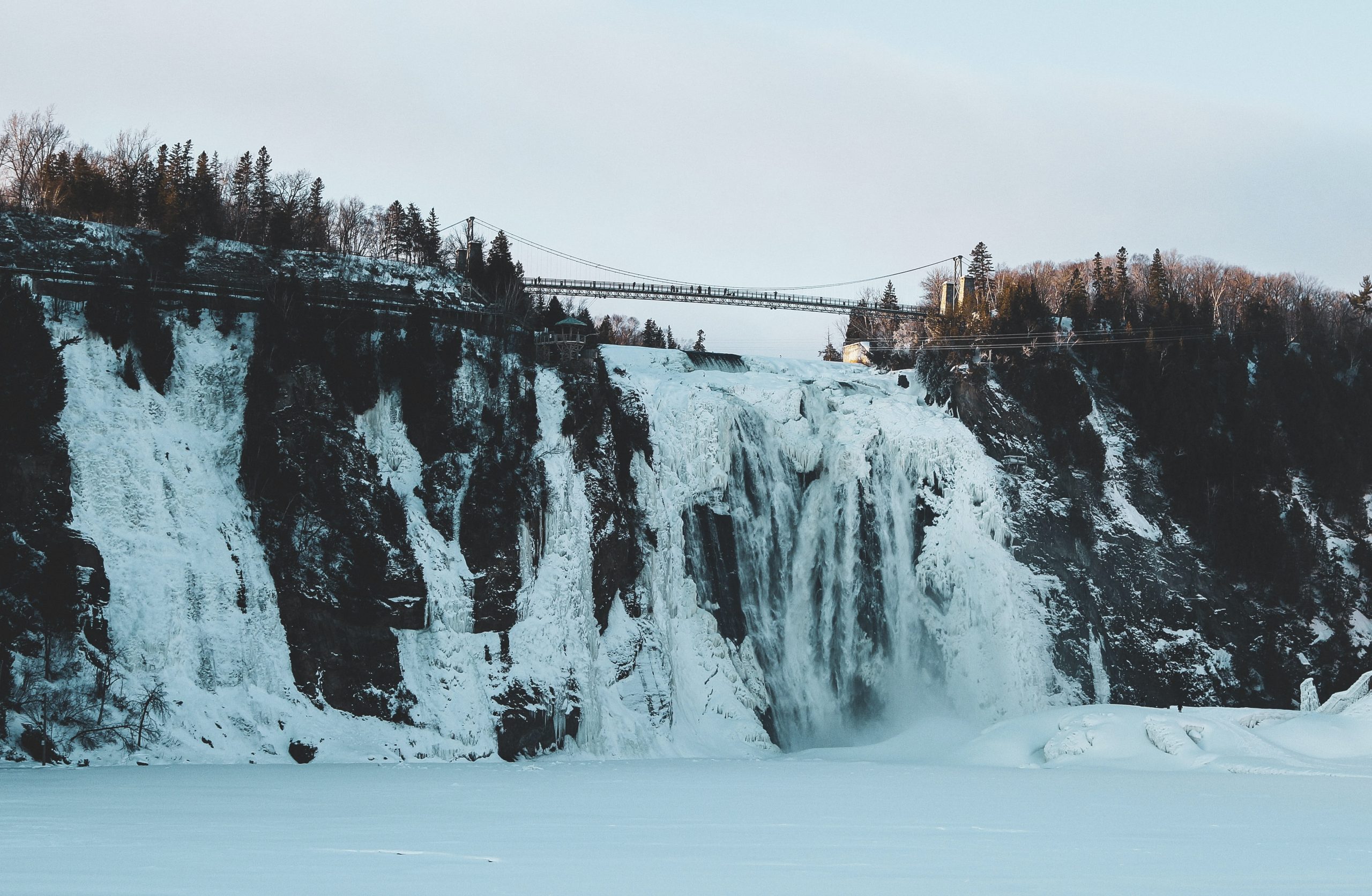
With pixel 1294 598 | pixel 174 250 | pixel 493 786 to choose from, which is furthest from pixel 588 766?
pixel 1294 598

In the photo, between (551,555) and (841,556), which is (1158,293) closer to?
(841,556)

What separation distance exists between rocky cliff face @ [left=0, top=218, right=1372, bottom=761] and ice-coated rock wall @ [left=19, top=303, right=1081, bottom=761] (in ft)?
0.36

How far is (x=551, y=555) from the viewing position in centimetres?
4684

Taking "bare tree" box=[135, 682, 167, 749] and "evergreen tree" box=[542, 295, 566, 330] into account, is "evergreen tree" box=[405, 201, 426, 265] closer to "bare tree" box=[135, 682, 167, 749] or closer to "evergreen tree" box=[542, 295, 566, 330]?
"evergreen tree" box=[542, 295, 566, 330]

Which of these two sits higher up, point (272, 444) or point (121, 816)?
point (272, 444)

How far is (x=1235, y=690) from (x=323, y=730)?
122 feet

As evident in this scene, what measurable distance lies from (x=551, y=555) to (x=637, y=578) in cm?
366

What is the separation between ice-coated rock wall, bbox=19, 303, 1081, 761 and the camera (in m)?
40.1

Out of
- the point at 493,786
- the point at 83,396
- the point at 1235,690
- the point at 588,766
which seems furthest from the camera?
the point at 1235,690

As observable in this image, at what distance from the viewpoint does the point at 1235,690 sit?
53844 mm

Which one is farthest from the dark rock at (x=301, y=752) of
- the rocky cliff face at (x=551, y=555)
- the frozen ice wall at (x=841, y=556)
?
the frozen ice wall at (x=841, y=556)

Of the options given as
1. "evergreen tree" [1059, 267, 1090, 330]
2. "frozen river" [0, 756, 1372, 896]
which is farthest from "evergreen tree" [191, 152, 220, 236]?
"evergreen tree" [1059, 267, 1090, 330]

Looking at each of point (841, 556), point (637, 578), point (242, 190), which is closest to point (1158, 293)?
point (841, 556)

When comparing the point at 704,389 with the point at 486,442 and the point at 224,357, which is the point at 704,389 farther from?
the point at 224,357
